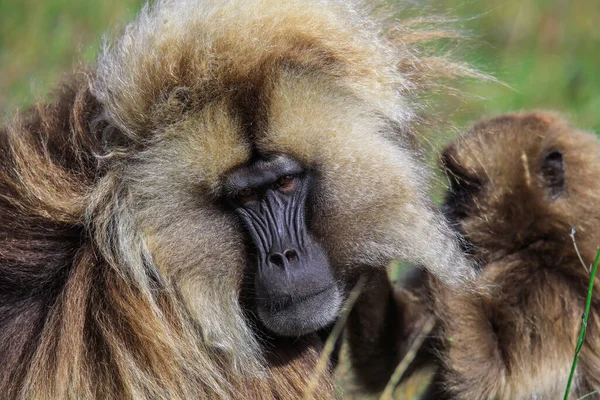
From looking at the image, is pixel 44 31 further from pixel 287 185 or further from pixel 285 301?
pixel 285 301

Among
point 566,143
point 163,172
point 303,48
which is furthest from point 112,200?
point 566,143

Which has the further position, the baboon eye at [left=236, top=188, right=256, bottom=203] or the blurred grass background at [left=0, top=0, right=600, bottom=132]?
the blurred grass background at [left=0, top=0, right=600, bottom=132]

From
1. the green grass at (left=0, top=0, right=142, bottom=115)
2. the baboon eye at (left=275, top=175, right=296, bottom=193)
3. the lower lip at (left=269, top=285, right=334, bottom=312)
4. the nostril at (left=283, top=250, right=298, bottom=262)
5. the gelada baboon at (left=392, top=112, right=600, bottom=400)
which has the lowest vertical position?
the gelada baboon at (left=392, top=112, right=600, bottom=400)

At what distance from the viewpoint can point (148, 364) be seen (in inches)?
167

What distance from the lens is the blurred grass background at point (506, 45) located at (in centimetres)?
943

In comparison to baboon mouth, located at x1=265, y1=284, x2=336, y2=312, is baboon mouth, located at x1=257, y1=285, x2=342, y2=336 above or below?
below

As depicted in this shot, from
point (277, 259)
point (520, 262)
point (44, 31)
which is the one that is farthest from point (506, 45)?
point (277, 259)

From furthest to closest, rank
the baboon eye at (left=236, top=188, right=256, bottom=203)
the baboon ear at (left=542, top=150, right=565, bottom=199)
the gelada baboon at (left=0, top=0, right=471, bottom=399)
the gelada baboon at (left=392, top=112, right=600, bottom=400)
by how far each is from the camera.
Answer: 1. the baboon ear at (left=542, top=150, right=565, bottom=199)
2. the gelada baboon at (left=392, top=112, right=600, bottom=400)
3. the baboon eye at (left=236, top=188, right=256, bottom=203)
4. the gelada baboon at (left=0, top=0, right=471, bottom=399)

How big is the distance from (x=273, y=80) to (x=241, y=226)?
755mm

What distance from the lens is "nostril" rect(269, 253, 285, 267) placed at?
4.27 m

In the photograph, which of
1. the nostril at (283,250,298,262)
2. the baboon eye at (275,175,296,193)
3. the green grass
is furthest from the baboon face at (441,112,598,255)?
the green grass

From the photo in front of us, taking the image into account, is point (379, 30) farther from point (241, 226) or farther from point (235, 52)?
point (241, 226)

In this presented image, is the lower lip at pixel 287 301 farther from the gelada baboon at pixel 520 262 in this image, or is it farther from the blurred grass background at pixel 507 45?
the blurred grass background at pixel 507 45

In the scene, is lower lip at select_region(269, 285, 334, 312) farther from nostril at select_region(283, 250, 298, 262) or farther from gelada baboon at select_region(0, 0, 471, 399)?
nostril at select_region(283, 250, 298, 262)
